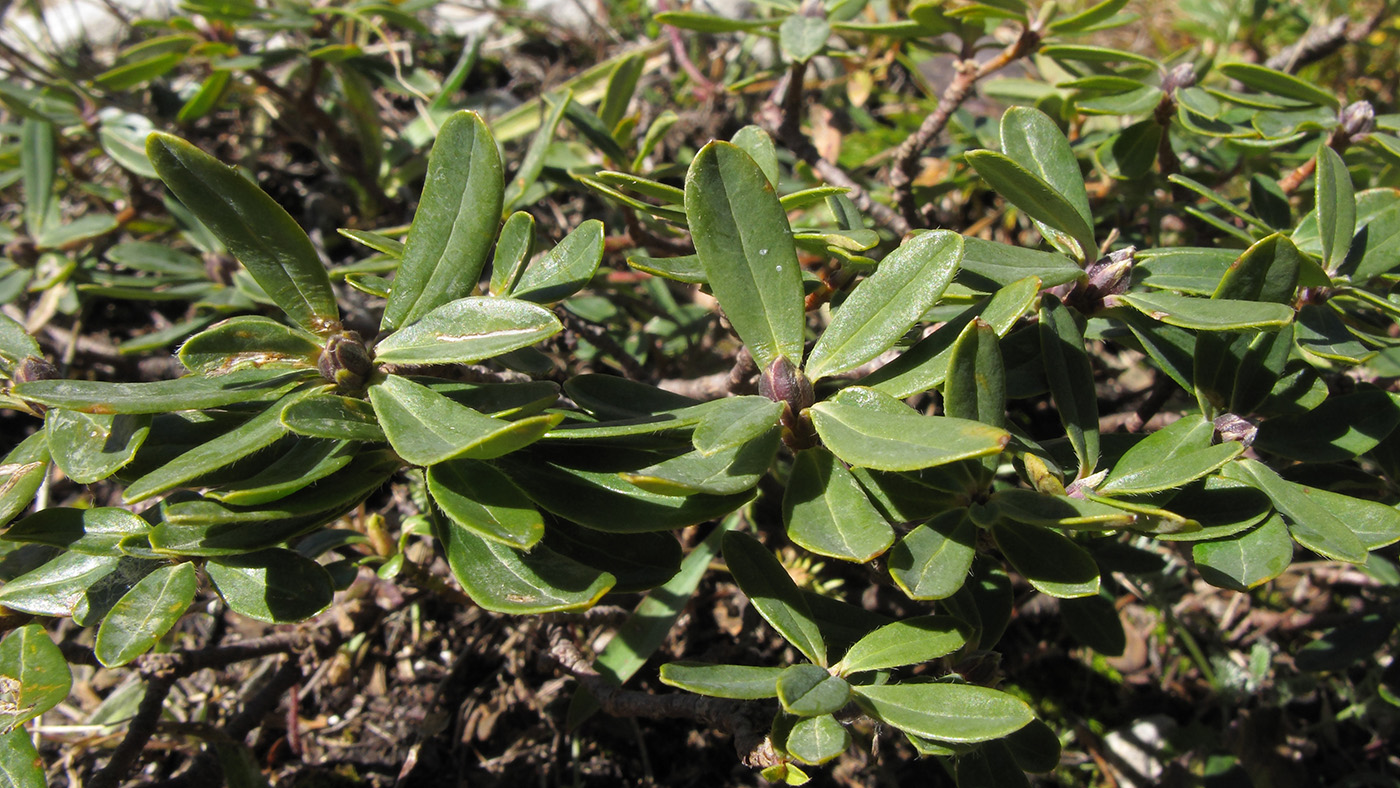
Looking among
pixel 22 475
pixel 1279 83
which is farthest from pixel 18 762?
pixel 1279 83

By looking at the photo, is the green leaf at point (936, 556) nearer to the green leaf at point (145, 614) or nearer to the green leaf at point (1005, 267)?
the green leaf at point (1005, 267)

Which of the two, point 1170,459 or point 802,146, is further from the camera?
point 802,146

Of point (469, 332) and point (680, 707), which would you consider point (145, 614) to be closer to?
point (469, 332)

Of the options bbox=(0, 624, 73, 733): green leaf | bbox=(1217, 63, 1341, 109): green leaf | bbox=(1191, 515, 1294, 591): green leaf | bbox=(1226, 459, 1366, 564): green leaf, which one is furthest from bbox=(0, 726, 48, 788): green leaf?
bbox=(1217, 63, 1341, 109): green leaf

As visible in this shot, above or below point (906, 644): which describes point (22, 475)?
above

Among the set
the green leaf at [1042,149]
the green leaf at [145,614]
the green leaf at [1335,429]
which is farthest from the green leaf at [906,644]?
the green leaf at [145,614]
